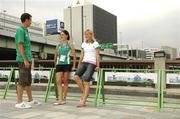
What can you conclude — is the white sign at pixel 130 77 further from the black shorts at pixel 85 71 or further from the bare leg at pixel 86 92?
the bare leg at pixel 86 92

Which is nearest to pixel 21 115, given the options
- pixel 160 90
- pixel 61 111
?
pixel 61 111

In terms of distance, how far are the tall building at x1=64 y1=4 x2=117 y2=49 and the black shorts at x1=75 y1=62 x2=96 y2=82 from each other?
65966 mm

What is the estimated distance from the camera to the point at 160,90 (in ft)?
24.6

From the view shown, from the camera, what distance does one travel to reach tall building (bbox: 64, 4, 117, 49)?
8355 cm

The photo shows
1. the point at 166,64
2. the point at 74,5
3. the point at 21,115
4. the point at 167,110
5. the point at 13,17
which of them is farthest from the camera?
the point at 74,5

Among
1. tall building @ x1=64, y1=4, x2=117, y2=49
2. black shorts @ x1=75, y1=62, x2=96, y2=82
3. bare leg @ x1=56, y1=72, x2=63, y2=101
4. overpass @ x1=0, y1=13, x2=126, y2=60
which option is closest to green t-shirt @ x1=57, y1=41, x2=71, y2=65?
bare leg @ x1=56, y1=72, x2=63, y2=101

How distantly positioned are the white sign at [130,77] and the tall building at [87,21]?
65456 millimetres

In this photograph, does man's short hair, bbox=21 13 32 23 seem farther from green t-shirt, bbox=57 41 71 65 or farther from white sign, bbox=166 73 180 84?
white sign, bbox=166 73 180 84

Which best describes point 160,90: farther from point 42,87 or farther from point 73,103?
point 42,87

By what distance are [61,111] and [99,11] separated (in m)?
92.6

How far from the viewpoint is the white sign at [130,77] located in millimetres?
8000

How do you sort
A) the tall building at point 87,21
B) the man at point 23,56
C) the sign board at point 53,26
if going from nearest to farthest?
the man at point 23,56 → the tall building at point 87,21 → the sign board at point 53,26

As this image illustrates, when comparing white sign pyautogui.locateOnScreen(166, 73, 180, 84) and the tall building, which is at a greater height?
the tall building

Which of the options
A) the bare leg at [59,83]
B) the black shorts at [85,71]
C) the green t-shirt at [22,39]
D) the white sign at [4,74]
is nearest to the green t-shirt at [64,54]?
the bare leg at [59,83]
